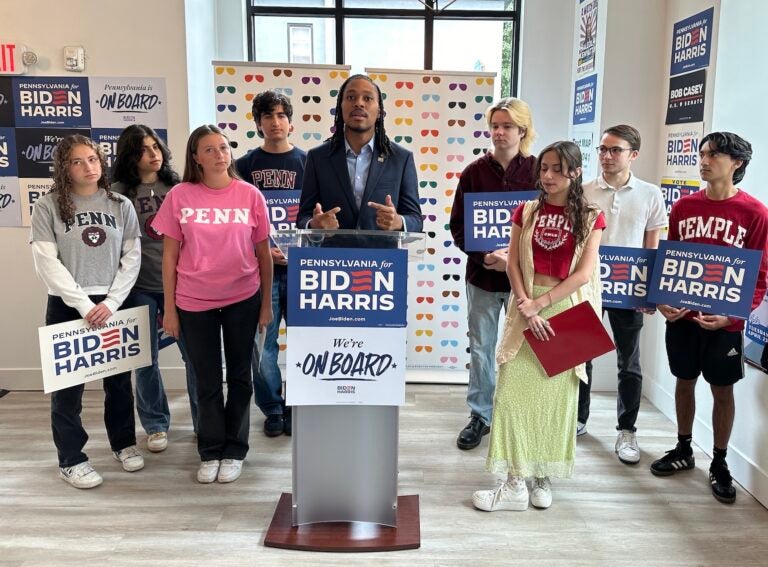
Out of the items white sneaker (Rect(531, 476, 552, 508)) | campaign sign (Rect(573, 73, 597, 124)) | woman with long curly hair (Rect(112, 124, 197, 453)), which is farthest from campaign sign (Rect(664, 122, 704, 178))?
woman with long curly hair (Rect(112, 124, 197, 453))

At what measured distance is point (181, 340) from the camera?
284 centimetres

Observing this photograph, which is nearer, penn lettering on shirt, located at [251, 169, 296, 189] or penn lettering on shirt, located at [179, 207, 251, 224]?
penn lettering on shirt, located at [179, 207, 251, 224]

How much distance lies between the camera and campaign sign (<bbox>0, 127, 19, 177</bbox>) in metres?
3.79

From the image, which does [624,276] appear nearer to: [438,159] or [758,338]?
[758,338]

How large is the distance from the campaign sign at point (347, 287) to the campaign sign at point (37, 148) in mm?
2448

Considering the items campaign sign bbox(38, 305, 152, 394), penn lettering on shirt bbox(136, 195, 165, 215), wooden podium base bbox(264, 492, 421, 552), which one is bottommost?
wooden podium base bbox(264, 492, 421, 552)

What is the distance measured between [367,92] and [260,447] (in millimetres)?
1864

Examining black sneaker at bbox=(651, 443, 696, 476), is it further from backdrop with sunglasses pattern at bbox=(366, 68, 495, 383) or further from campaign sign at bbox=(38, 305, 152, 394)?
campaign sign at bbox=(38, 305, 152, 394)

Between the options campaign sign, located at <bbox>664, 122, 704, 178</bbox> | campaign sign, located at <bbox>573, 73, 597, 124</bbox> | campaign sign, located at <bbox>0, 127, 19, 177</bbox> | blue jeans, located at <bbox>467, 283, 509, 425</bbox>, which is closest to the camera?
blue jeans, located at <bbox>467, 283, 509, 425</bbox>

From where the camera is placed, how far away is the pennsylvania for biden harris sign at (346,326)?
6.93 ft

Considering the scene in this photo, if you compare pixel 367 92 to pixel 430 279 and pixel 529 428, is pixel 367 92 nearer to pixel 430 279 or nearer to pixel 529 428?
pixel 529 428

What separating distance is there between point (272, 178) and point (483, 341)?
136 cm

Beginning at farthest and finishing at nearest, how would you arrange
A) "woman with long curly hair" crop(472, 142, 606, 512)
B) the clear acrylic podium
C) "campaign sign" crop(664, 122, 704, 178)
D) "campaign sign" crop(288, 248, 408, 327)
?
"campaign sign" crop(664, 122, 704, 178)
"woman with long curly hair" crop(472, 142, 606, 512)
the clear acrylic podium
"campaign sign" crop(288, 248, 408, 327)

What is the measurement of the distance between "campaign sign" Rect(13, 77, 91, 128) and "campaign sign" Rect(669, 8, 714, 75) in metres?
3.44
